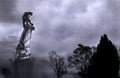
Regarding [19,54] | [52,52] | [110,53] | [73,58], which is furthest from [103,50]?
[52,52]

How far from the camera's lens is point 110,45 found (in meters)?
69.7

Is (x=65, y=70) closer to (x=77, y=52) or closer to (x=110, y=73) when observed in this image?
(x=77, y=52)

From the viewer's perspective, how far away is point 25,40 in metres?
103

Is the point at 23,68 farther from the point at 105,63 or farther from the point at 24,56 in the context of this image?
the point at 105,63

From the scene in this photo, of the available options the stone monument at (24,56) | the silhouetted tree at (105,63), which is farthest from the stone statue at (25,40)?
the silhouetted tree at (105,63)

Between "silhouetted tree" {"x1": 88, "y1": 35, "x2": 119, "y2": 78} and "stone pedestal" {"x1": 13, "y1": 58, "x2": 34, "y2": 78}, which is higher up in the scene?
"stone pedestal" {"x1": 13, "y1": 58, "x2": 34, "y2": 78}

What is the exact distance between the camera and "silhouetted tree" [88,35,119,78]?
223ft

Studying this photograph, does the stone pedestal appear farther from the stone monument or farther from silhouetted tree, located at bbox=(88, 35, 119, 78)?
silhouetted tree, located at bbox=(88, 35, 119, 78)

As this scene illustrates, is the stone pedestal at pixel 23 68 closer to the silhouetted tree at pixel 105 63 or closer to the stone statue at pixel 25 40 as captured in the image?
the stone statue at pixel 25 40

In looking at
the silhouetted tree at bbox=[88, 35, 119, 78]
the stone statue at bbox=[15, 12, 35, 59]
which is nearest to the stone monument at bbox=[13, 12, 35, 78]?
the stone statue at bbox=[15, 12, 35, 59]

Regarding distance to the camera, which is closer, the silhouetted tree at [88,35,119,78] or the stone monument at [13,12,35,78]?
the silhouetted tree at [88,35,119,78]

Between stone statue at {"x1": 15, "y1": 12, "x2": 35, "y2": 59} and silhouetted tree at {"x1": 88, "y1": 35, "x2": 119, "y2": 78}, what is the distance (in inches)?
1299

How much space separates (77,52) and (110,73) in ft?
159

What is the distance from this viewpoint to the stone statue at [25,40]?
327 feet
